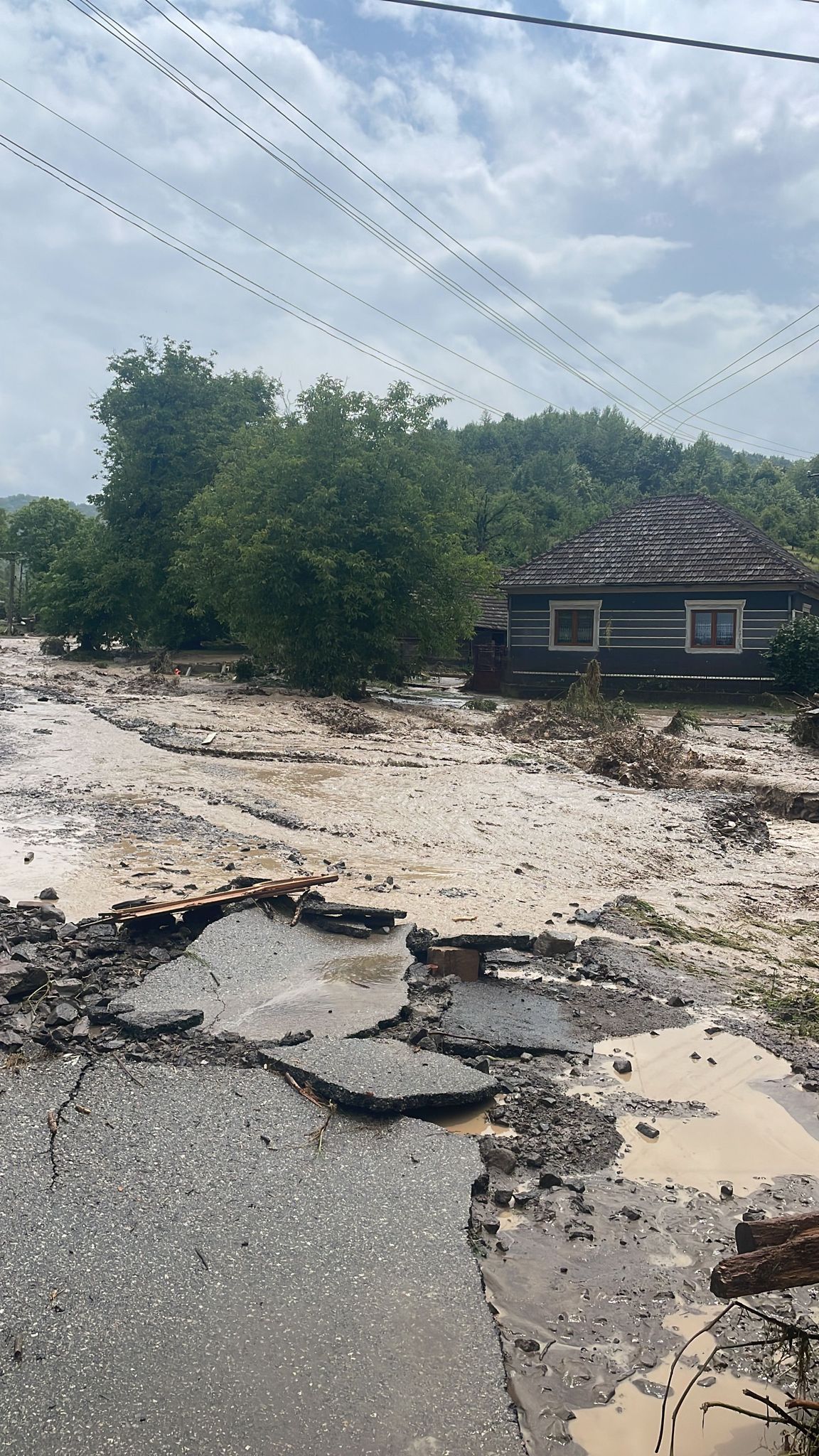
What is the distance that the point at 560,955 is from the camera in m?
6.52

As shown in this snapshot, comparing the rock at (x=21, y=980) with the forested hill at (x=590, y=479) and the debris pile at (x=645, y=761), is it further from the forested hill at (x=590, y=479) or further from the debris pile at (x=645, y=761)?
the forested hill at (x=590, y=479)

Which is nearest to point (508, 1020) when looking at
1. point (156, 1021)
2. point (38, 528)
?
point (156, 1021)

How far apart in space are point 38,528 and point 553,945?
9222 centimetres

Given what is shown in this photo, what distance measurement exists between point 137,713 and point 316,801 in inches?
392

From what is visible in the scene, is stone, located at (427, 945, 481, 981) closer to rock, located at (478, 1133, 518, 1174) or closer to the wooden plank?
the wooden plank

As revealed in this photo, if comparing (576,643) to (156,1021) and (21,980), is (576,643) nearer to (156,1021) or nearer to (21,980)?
(21,980)

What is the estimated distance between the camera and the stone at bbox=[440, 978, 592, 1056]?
16.5 feet

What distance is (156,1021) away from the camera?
483cm

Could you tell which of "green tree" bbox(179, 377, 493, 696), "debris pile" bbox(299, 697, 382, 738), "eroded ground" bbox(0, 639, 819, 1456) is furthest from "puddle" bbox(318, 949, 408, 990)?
"green tree" bbox(179, 377, 493, 696)

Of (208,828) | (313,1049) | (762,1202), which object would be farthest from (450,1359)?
(208,828)

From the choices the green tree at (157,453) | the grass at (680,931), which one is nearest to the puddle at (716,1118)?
the grass at (680,931)

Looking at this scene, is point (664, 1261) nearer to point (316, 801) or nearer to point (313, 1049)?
point (313, 1049)

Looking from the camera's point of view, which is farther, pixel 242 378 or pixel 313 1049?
pixel 242 378

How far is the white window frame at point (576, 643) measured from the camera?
2864 centimetres
